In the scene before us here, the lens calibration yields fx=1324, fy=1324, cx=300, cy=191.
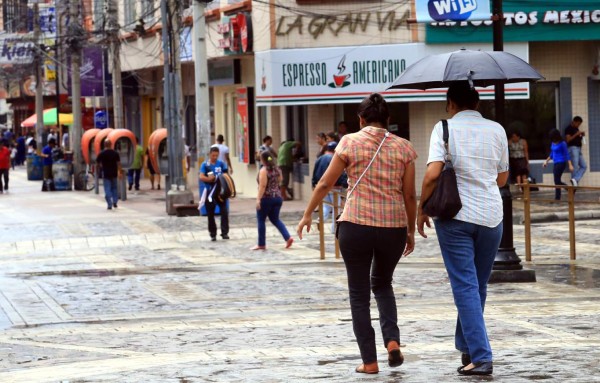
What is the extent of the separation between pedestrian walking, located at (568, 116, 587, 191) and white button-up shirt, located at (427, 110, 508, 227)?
20647 millimetres

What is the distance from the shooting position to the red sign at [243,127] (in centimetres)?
3438

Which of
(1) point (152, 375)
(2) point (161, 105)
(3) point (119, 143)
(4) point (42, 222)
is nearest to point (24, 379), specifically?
(1) point (152, 375)

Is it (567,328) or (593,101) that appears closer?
(567,328)

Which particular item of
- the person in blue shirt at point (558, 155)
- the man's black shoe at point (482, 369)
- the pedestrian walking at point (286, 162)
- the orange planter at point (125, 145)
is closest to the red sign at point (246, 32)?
the pedestrian walking at point (286, 162)

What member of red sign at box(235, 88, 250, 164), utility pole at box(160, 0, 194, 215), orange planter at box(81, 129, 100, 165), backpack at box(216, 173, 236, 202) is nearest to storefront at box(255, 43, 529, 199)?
utility pole at box(160, 0, 194, 215)

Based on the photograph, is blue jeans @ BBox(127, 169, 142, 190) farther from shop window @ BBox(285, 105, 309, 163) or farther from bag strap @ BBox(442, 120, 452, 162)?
bag strap @ BBox(442, 120, 452, 162)

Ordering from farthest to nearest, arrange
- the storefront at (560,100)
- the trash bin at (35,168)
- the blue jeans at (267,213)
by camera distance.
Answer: the trash bin at (35,168) < the storefront at (560,100) < the blue jeans at (267,213)

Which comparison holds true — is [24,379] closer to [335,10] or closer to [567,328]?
[567,328]

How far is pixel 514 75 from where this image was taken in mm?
10086

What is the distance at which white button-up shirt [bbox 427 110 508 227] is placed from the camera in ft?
25.7

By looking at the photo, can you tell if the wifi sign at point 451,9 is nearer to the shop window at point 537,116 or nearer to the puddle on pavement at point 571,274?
→ the shop window at point 537,116

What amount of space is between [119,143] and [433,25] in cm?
1326

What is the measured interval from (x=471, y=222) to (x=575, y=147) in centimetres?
2121

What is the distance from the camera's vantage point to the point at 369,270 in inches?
321
